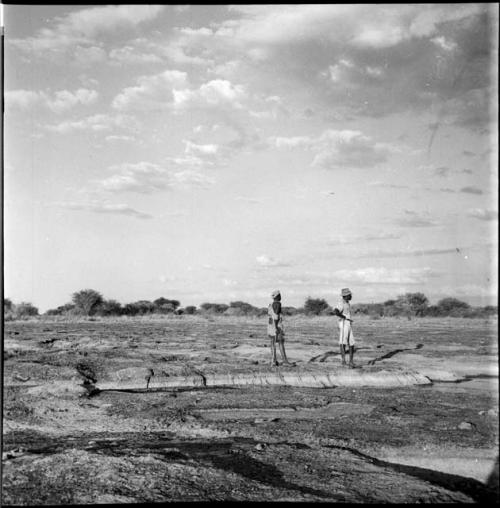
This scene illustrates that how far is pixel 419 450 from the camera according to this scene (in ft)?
19.2

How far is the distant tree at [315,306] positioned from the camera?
137 feet

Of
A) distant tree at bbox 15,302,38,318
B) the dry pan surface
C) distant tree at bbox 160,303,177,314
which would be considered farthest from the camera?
distant tree at bbox 160,303,177,314

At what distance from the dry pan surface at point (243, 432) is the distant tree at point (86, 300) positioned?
2726 centimetres

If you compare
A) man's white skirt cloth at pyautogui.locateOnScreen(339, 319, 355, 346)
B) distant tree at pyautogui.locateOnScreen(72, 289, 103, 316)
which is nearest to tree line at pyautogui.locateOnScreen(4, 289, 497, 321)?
distant tree at pyautogui.locateOnScreen(72, 289, 103, 316)

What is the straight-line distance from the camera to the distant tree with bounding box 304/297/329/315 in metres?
41.8

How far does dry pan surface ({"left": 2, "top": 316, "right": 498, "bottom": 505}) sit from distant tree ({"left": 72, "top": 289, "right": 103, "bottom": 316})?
89.4ft

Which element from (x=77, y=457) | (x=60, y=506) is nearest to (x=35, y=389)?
(x=77, y=457)

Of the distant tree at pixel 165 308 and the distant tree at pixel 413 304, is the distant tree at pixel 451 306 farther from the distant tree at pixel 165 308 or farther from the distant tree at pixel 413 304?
the distant tree at pixel 165 308

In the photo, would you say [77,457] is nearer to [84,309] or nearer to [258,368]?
[258,368]

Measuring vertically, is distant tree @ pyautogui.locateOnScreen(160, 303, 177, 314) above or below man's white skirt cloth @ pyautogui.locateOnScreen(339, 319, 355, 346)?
below

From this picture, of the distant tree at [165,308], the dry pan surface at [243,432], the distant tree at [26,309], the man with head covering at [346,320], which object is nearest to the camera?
the dry pan surface at [243,432]

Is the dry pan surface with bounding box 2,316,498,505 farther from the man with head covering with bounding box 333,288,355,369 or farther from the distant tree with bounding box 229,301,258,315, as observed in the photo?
the distant tree with bounding box 229,301,258,315

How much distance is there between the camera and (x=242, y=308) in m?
45.4

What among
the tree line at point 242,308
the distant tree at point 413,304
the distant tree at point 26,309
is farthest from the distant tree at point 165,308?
the distant tree at point 413,304
